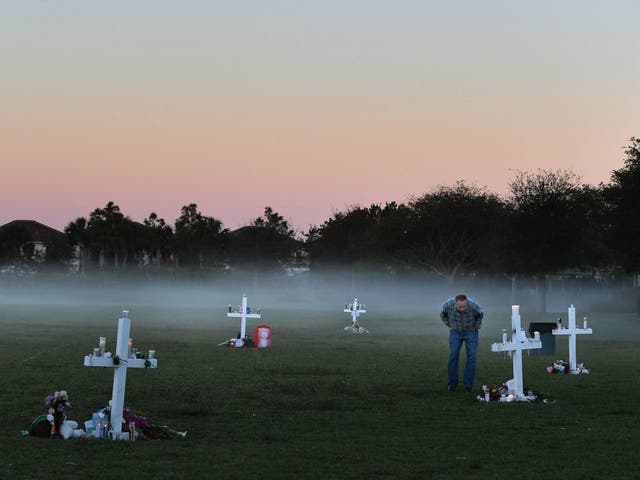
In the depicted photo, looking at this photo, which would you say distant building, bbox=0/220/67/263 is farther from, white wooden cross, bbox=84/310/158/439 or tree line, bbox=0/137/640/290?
white wooden cross, bbox=84/310/158/439

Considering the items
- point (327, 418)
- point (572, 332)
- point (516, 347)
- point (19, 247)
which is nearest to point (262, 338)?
point (572, 332)

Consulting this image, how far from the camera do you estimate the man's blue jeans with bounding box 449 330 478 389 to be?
72.6ft

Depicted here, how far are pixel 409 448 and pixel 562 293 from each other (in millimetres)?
108003

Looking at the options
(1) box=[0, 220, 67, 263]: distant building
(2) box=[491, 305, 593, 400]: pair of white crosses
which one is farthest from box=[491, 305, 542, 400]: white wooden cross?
→ (1) box=[0, 220, 67, 263]: distant building

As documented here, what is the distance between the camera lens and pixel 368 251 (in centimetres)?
14975

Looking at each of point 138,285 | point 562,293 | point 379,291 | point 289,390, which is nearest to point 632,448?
point 289,390

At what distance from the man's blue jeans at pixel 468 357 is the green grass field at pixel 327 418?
1.77 feet

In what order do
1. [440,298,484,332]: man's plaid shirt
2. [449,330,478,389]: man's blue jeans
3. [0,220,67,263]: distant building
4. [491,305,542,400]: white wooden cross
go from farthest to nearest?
[0,220,67,263]: distant building < [440,298,484,332]: man's plaid shirt < [449,330,478,389]: man's blue jeans < [491,305,542,400]: white wooden cross

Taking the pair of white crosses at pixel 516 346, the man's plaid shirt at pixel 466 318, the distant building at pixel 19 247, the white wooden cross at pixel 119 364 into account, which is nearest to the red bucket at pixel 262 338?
the man's plaid shirt at pixel 466 318

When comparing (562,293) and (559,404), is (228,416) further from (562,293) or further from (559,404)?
(562,293)

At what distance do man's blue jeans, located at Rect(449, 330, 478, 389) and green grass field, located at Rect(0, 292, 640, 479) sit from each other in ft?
1.77

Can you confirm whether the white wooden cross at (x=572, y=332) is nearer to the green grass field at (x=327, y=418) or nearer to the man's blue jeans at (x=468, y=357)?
the green grass field at (x=327, y=418)

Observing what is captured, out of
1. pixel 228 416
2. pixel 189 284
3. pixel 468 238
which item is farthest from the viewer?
pixel 189 284

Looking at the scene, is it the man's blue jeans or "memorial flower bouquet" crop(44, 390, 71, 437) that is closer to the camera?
"memorial flower bouquet" crop(44, 390, 71, 437)
